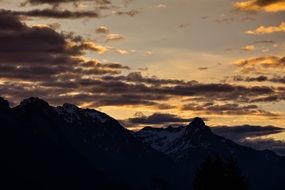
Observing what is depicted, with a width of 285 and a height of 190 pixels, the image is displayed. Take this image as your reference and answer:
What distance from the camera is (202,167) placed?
3460 inches

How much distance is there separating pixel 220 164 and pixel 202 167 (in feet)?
7.50

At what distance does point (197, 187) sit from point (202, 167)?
3.05 m

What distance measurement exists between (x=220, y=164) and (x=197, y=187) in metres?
4.32

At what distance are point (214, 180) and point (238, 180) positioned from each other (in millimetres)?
2958

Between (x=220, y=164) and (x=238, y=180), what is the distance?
337cm

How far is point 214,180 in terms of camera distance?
86.6m

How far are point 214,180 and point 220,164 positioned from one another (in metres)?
2.43

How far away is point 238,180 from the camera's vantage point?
8581 centimetres

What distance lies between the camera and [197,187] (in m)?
89.2

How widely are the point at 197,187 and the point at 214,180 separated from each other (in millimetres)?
3450
